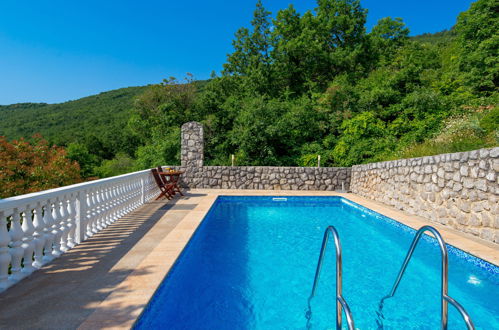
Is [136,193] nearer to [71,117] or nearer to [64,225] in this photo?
[64,225]

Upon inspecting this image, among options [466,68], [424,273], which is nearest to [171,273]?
[424,273]

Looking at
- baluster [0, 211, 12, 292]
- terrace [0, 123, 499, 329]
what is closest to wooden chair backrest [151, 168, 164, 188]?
terrace [0, 123, 499, 329]

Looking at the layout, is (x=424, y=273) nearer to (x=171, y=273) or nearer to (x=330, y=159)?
(x=171, y=273)

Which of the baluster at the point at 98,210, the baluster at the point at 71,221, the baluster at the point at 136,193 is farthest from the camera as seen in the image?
the baluster at the point at 136,193

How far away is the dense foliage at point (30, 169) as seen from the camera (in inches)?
218

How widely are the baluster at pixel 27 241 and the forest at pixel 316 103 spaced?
752 cm

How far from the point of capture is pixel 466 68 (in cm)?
1872

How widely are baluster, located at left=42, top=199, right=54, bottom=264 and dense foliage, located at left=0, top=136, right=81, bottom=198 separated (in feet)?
8.16

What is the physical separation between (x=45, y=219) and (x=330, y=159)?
11.5 metres

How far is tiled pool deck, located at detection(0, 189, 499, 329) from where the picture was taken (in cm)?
221

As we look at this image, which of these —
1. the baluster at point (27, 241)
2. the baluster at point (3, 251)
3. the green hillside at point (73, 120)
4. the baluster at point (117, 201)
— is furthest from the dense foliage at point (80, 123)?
the baluster at point (3, 251)

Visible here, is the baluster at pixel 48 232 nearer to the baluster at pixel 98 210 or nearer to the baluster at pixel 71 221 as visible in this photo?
the baluster at pixel 71 221

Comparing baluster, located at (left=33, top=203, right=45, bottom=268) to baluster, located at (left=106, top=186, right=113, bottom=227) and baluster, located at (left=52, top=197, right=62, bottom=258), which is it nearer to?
baluster, located at (left=52, top=197, right=62, bottom=258)

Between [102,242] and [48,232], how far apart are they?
39.2 inches
